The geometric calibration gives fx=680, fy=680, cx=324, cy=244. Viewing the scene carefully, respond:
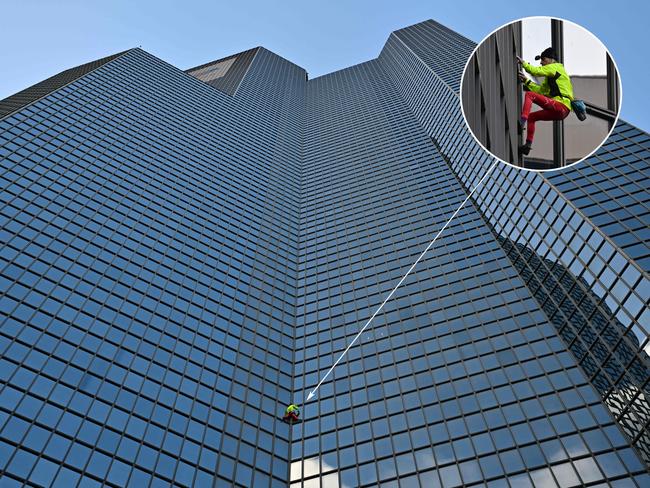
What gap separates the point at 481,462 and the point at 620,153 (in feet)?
113

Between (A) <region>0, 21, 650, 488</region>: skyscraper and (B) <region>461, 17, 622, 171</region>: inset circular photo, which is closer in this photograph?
(B) <region>461, 17, 622, 171</region>: inset circular photo

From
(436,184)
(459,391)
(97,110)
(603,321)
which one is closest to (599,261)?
(603,321)

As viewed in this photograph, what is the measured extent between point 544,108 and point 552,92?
0.96ft

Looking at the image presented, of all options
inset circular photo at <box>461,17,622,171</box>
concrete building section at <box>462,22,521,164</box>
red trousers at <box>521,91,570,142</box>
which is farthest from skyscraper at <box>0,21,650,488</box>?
red trousers at <box>521,91,570,142</box>

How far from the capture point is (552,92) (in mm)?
10852

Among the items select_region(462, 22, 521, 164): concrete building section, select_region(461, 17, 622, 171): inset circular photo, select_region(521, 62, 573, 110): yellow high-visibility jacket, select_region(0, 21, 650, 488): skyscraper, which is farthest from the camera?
select_region(0, 21, 650, 488): skyscraper

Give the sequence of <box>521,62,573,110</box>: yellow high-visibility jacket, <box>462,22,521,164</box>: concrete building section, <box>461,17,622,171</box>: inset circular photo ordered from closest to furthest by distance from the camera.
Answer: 1. <box>521,62,573,110</box>: yellow high-visibility jacket
2. <box>461,17,622,171</box>: inset circular photo
3. <box>462,22,521,164</box>: concrete building section

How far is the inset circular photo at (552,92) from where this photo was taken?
10.9m

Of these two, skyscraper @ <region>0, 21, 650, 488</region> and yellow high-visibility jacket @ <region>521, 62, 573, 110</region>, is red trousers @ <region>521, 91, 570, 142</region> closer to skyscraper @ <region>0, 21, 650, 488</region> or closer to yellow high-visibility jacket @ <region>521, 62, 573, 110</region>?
yellow high-visibility jacket @ <region>521, 62, 573, 110</region>

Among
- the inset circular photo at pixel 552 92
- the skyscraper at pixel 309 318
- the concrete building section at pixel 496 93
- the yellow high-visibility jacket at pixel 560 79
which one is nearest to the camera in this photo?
the yellow high-visibility jacket at pixel 560 79

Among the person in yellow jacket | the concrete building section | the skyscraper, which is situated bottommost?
the skyscraper

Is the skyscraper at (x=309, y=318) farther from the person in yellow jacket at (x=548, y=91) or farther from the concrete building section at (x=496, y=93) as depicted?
the person in yellow jacket at (x=548, y=91)

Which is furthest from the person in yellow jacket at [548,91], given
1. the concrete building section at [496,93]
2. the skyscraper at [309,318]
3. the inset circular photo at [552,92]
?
the skyscraper at [309,318]

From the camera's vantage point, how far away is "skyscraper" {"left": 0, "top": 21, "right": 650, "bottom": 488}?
1766 inches
